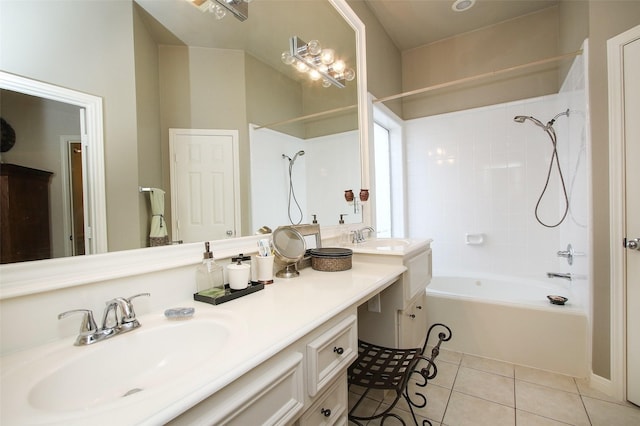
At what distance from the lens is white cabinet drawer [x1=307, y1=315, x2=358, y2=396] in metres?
0.81

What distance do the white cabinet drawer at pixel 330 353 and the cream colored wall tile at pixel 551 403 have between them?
132 cm

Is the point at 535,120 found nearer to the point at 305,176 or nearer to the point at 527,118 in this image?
the point at 527,118

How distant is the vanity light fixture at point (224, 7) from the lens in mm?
1176

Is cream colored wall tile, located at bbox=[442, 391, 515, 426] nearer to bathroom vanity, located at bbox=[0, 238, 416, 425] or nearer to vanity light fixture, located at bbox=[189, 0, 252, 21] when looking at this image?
bathroom vanity, located at bbox=[0, 238, 416, 425]

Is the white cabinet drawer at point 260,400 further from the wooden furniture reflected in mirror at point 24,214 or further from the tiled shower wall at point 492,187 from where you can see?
the tiled shower wall at point 492,187

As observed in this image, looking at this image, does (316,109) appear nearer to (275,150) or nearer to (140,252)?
(275,150)

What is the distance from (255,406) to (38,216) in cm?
73

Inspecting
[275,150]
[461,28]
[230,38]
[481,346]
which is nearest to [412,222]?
[481,346]

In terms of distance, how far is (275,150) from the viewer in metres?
1.56

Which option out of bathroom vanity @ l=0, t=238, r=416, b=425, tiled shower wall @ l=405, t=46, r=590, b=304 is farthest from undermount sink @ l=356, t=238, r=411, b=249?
tiled shower wall @ l=405, t=46, r=590, b=304

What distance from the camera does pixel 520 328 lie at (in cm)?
202

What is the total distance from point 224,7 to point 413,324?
198cm

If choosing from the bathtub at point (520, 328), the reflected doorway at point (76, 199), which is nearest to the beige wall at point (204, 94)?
the reflected doorway at point (76, 199)

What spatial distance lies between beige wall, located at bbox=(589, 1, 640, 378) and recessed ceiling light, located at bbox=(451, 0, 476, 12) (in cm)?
113
